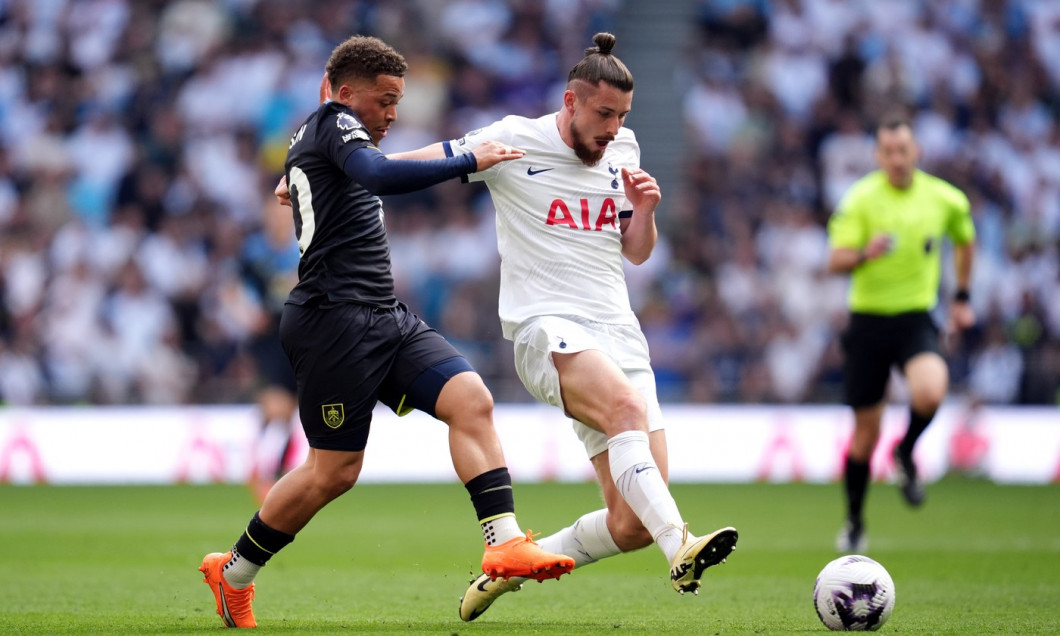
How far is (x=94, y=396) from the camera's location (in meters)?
17.2

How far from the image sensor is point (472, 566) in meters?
9.30

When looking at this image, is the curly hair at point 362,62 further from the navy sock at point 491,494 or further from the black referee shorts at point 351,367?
the navy sock at point 491,494

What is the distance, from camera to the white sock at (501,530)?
6051mm

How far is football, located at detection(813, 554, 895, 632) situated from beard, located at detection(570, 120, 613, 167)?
206 centimetres

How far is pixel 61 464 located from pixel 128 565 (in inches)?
319

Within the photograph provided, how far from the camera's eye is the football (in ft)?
19.7

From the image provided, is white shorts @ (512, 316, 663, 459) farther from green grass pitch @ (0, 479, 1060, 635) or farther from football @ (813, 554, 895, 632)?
football @ (813, 554, 895, 632)

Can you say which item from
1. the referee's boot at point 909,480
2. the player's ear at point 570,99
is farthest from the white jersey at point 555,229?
the referee's boot at point 909,480

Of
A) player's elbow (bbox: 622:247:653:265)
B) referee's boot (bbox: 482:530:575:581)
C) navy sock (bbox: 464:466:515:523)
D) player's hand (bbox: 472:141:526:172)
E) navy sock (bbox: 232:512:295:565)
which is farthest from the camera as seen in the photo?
player's elbow (bbox: 622:247:653:265)

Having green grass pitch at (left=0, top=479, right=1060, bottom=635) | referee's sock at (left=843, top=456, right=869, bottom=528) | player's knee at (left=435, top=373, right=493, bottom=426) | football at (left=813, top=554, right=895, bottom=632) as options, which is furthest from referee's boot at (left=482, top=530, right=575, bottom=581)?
referee's sock at (left=843, top=456, right=869, bottom=528)

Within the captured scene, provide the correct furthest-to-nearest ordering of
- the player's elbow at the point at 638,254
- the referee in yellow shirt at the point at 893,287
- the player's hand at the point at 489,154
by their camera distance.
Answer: the referee in yellow shirt at the point at 893,287
the player's elbow at the point at 638,254
the player's hand at the point at 489,154

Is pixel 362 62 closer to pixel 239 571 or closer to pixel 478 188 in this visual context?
pixel 239 571

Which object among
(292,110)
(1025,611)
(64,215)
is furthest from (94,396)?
(1025,611)

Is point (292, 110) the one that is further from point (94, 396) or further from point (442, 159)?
point (442, 159)
